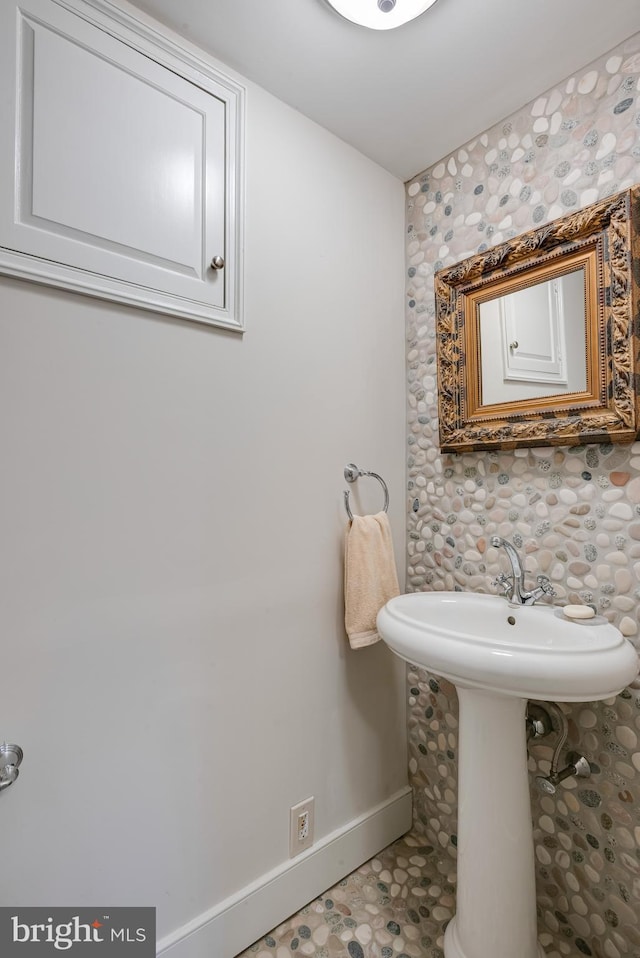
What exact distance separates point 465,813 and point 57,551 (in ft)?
3.78

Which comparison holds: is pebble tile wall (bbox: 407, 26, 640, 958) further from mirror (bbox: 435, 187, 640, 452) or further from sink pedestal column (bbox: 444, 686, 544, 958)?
sink pedestal column (bbox: 444, 686, 544, 958)

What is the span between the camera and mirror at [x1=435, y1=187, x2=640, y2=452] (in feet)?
3.75

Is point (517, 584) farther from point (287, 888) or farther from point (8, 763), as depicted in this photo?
point (8, 763)

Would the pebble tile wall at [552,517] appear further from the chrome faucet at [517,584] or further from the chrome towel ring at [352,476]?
the chrome towel ring at [352,476]

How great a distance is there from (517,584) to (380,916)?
1.01 metres

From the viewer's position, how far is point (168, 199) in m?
1.12

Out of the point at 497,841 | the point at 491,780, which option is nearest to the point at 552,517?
the point at 491,780

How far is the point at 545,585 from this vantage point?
4.15ft

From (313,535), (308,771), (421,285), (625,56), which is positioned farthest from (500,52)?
(308,771)

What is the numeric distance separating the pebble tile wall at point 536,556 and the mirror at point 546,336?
0.23ft

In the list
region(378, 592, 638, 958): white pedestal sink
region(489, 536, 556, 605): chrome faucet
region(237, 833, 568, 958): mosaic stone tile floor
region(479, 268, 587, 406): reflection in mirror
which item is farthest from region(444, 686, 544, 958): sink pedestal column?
region(479, 268, 587, 406): reflection in mirror

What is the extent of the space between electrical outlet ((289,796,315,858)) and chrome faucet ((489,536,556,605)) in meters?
0.85

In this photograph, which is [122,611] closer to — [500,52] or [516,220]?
[516,220]

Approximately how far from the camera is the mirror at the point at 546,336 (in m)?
1.14
